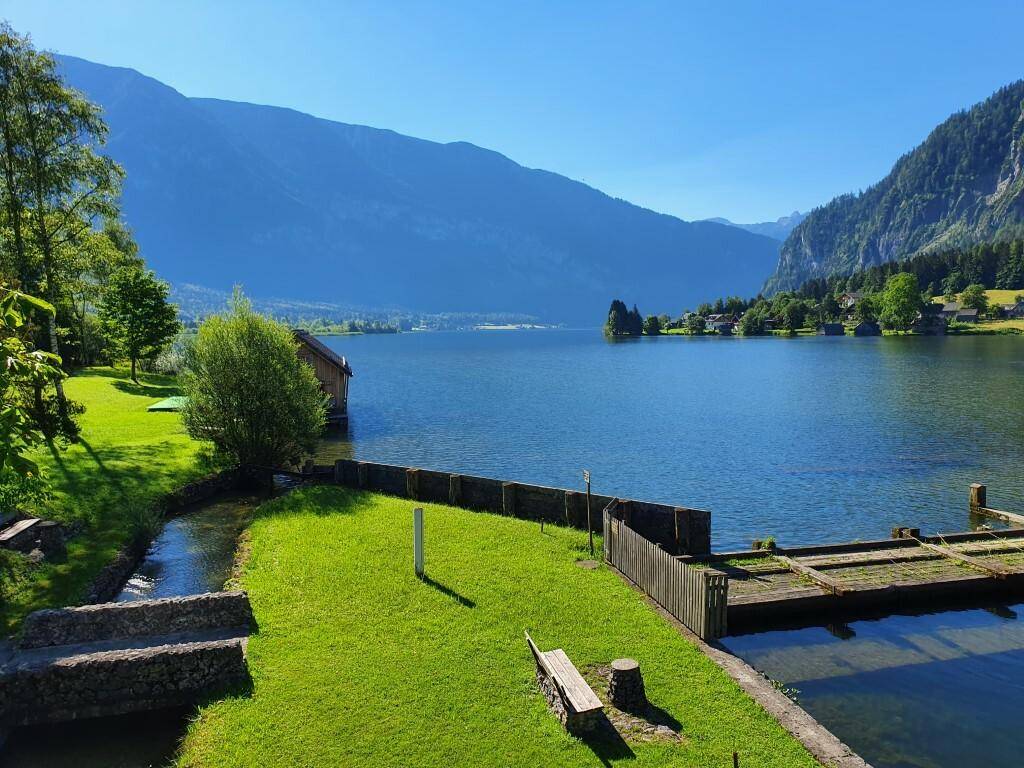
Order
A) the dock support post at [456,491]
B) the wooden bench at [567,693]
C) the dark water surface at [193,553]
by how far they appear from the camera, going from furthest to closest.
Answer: the dock support post at [456,491] → the dark water surface at [193,553] → the wooden bench at [567,693]

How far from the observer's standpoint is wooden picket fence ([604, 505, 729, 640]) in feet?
52.9

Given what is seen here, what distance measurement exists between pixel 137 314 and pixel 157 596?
175ft

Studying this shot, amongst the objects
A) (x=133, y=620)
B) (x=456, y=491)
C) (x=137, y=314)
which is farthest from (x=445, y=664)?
(x=137, y=314)

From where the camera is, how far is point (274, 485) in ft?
115

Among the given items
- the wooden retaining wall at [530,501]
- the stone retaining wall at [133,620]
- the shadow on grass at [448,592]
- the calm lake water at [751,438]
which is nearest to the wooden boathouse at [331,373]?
the calm lake water at [751,438]

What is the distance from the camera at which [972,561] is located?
76.5 feet

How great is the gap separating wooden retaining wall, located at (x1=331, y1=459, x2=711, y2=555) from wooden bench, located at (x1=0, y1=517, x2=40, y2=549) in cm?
1402

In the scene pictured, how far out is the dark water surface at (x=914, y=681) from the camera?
1438cm

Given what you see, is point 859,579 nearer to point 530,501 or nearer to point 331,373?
point 530,501

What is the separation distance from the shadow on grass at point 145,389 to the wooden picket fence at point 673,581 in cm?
5266

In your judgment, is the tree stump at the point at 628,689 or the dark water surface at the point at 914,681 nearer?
the tree stump at the point at 628,689

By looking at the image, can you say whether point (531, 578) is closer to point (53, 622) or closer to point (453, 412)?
point (53, 622)

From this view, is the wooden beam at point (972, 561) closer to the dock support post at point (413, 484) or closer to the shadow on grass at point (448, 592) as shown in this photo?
the shadow on grass at point (448, 592)

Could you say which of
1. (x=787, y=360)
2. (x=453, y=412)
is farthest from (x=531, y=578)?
(x=787, y=360)
